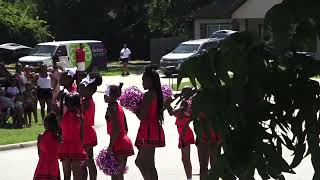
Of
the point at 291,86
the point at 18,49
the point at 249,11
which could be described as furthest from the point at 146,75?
the point at 18,49

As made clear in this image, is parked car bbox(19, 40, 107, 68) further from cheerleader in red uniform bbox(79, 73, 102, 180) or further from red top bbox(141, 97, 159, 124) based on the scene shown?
red top bbox(141, 97, 159, 124)

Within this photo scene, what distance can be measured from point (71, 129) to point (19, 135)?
8033 millimetres

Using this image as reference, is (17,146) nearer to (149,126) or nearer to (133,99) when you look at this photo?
(133,99)

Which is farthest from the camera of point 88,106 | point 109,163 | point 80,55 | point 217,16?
point 217,16

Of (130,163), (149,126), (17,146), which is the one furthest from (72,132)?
(17,146)

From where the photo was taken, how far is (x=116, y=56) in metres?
56.4

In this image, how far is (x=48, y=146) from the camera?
7.74 m

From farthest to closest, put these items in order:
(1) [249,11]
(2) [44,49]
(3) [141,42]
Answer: (3) [141,42] < (1) [249,11] < (2) [44,49]

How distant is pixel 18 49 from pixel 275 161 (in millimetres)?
49174

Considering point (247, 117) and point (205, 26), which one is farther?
point (205, 26)

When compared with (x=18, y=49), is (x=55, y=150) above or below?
above

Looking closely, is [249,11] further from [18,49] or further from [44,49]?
[18,49]

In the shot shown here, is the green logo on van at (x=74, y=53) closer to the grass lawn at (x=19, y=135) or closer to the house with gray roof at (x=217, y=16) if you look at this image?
the house with gray roof at (x=217, y=16)

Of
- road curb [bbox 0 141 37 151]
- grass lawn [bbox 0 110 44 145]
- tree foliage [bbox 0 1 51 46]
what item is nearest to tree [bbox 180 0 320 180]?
road curb [bbox 0 141 37 151]
